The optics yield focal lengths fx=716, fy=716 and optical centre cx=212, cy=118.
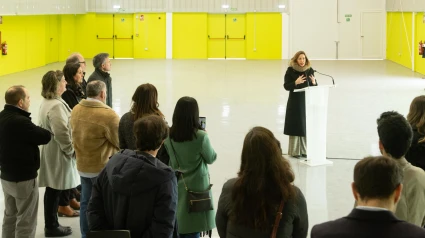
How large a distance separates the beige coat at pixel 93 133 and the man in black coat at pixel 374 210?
3.48 metres

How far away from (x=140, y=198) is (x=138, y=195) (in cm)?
2

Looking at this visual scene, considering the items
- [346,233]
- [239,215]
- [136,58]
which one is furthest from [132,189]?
[136,58]

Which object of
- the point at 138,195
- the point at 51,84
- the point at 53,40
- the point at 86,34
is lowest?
the point at 138,195

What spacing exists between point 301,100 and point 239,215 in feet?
22.9

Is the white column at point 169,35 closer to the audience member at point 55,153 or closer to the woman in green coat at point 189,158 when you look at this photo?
the audience member at point 55,153

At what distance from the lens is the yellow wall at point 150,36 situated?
3170 cm

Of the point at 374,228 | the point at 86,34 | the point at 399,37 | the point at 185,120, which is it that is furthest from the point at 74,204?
the point at 86,34

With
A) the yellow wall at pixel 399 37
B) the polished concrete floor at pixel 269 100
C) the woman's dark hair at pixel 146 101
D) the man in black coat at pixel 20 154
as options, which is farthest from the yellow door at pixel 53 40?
the woman's dark hair at pixel 146 101

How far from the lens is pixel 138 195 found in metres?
4.24

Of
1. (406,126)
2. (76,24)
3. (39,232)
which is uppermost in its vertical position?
(76,24)

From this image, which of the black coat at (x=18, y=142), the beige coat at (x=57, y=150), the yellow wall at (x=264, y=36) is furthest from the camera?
the yellow wall at (x=264, y=36)

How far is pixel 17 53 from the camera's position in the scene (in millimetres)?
24984

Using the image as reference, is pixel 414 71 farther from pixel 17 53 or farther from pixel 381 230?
pixel 381 230

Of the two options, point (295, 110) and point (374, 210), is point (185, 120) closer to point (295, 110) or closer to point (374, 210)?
point (374, 210)
